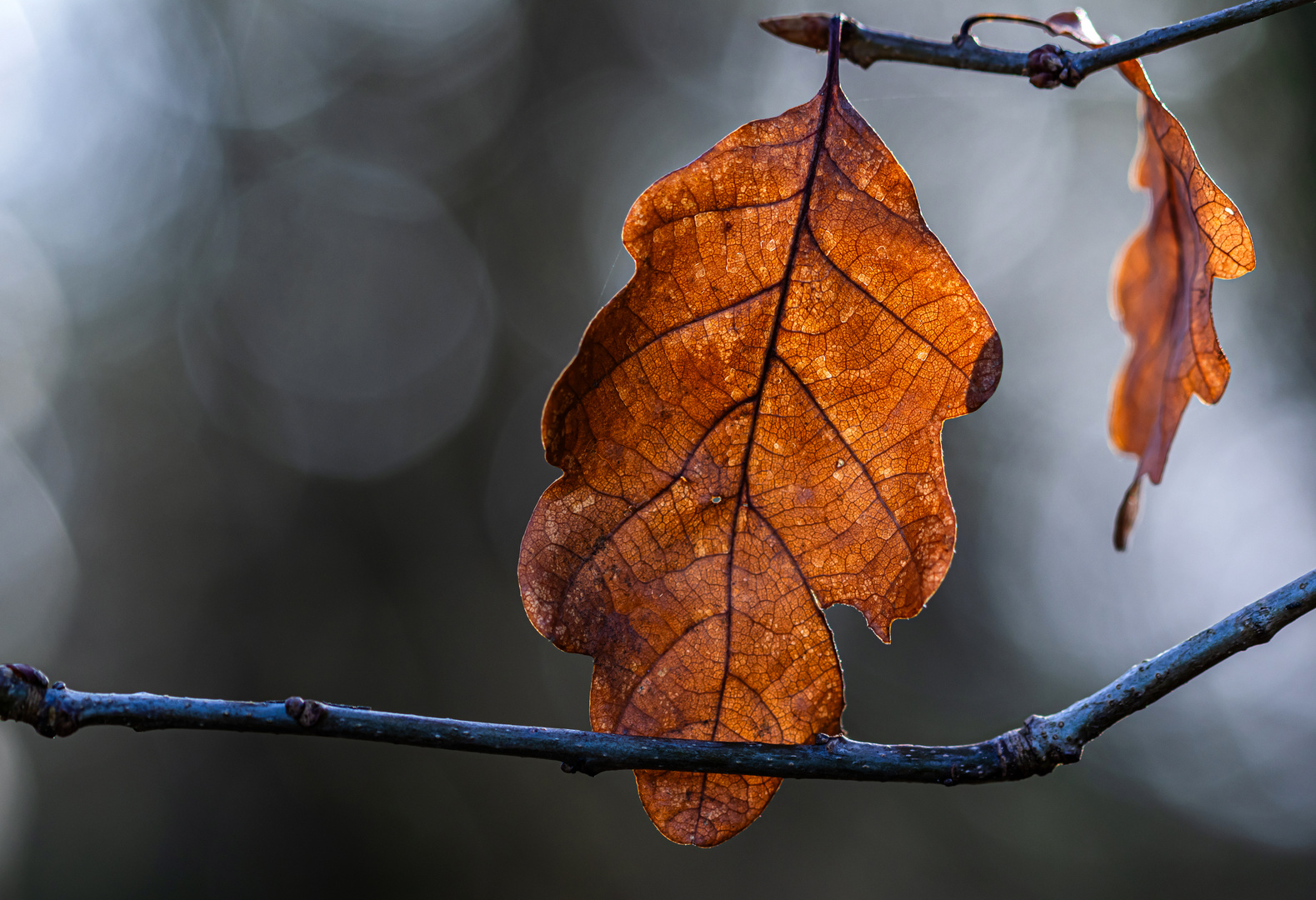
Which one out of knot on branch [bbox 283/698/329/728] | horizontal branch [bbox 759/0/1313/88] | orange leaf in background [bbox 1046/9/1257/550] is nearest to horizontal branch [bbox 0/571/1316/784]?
knot on branch [bbox 283/698/329/728]

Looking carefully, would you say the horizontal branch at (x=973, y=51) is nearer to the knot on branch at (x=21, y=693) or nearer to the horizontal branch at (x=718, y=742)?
the horizontal branch at (x=718, y=742)

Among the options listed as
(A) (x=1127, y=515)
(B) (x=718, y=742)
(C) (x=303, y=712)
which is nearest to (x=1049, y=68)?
(A) (x=1127, y=515)

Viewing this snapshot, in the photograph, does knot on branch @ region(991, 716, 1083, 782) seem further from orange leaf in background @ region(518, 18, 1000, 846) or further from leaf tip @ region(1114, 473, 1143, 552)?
leaf tip @ region(1114, 473, 1143, 552)

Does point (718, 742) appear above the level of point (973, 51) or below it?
below

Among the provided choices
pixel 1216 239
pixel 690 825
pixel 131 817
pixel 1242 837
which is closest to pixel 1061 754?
pixel 690 825

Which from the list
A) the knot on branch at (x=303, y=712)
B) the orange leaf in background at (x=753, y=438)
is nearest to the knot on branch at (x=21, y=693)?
the knot on branch at (x=303, y=712)

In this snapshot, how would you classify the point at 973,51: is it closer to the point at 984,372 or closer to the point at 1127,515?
the point at 984,372
